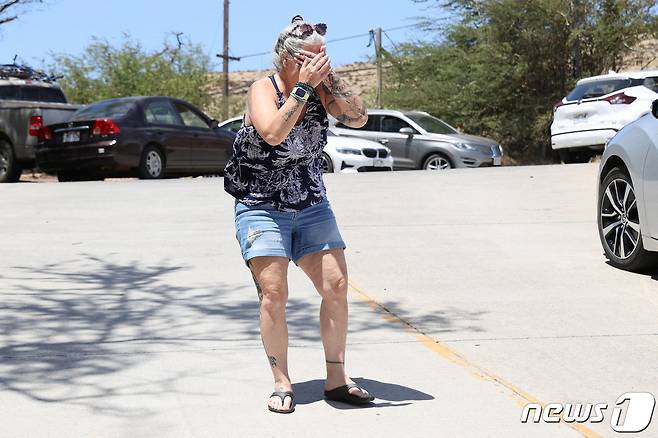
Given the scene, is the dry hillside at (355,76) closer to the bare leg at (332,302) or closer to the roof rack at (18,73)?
the roof rack at (18,73)

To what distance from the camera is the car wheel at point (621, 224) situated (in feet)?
28.7

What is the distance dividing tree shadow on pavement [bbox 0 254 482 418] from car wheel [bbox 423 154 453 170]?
47.3 feet

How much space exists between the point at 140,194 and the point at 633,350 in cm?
939

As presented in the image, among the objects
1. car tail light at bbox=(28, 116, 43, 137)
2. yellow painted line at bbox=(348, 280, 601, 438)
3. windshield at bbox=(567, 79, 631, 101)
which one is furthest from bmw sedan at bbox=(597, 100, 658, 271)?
car tail light at bbox=(28, 116, 43, 137)

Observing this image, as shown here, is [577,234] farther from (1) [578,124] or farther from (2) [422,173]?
(1) [578,124]

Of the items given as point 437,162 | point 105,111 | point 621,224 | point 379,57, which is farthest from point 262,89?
point 379,57

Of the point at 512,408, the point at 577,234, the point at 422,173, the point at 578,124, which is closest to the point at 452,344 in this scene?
the point at 512,408

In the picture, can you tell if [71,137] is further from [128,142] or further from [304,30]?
[304,30]

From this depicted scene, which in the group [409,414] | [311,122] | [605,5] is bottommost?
[409,414]

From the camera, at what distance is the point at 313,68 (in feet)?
16.2

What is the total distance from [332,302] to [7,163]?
16.4 meters

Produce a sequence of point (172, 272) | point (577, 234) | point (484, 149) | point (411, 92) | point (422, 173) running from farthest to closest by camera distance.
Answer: point (411, 92)
point (484, 149)
point (422, 173)
point (577, 234)
point (172, 272)

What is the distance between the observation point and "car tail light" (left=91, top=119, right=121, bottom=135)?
1891cm

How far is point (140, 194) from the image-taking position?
14758mm
